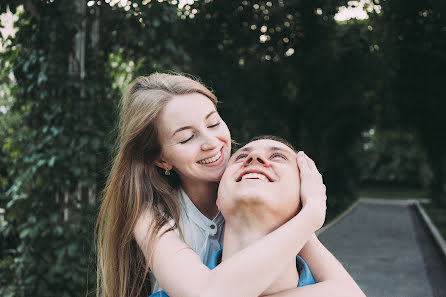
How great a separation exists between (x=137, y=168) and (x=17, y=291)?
2.97 metres

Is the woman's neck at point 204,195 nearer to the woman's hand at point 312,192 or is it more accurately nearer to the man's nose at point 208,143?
the man's nose at point 208,143

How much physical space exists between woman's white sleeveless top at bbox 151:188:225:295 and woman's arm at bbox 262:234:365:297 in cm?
42

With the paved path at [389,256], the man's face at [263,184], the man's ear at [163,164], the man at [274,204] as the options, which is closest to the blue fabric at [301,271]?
the man at [274,204]

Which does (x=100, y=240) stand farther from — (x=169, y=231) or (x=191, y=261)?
(x=191, y=261)

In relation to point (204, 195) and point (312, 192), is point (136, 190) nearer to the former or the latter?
point (204, 195)

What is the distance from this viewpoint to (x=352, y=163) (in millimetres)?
27625

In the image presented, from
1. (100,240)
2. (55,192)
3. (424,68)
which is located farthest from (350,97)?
(100,240)

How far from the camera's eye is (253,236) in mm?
1747

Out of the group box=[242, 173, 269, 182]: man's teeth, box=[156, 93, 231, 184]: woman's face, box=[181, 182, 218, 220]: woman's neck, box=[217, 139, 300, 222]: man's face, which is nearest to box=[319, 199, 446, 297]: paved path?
box=[181, 182, 218, 220]: woman's neck

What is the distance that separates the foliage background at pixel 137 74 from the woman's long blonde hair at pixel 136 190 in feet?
4.42

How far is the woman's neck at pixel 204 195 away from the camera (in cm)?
236

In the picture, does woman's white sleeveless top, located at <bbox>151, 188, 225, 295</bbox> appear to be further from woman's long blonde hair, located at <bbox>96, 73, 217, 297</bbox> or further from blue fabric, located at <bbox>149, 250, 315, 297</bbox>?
blue fabric, located at <bbox>149, 250, 315, 297</bbox>

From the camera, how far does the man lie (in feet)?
5.65

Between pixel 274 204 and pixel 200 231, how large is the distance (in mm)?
632
